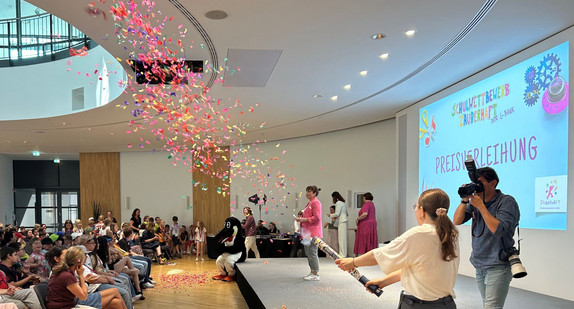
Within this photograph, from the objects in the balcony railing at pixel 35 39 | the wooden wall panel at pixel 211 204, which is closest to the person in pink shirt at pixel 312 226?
the balcony railing at pixel 35 39

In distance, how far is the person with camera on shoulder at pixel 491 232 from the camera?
2750 millimetres

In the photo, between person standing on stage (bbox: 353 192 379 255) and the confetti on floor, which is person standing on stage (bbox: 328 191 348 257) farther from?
the confetti on floor

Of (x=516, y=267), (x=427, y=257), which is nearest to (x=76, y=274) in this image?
(x=427, y=257)

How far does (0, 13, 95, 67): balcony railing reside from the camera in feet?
32.9

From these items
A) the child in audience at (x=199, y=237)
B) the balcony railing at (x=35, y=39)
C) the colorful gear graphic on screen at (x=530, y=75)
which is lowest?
the child in audience at (x=199, y=237)

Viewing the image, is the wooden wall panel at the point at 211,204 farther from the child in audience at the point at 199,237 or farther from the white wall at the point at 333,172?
the child in audience at the point at 199,237

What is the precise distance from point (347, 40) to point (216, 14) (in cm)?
158

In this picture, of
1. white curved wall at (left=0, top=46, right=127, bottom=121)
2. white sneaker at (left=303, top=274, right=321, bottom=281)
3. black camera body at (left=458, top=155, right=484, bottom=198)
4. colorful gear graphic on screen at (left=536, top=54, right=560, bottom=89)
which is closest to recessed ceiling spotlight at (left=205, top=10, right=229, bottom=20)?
black camera body at (left=458, top=155, right=484, bottom=198)

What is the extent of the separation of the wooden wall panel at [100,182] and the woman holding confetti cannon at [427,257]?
1443 centimetres

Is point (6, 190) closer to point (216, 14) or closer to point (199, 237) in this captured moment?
point (199, 237)

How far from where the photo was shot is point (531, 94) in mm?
5312

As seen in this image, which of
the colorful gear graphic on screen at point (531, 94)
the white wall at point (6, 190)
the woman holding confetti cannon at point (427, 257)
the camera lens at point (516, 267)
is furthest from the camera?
the white wall at point (6, 190)

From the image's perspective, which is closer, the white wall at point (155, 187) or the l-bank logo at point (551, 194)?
the l-bank logo at point (551, 194)

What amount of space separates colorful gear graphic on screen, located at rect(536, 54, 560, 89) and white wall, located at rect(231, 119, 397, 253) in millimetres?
4753
